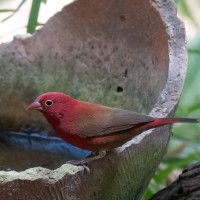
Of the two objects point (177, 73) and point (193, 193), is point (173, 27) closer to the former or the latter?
point (177, 73)

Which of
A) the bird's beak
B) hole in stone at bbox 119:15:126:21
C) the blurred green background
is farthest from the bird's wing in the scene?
the blurred green background

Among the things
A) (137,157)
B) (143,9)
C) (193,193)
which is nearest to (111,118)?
(137,157)

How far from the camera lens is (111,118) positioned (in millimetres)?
1542

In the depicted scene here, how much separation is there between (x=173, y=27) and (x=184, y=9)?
6.02 feet

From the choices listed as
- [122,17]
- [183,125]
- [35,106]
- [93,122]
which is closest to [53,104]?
[35,106]

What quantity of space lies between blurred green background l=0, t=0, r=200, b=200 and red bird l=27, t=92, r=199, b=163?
0.74 meters

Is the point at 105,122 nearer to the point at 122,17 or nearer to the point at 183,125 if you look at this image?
the point at 122,17

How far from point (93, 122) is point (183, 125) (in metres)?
1.38

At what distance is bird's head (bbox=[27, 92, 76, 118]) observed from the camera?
5.40ft

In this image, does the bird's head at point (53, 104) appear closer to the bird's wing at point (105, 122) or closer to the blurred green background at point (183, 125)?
the bird's wing at point (105, 122)

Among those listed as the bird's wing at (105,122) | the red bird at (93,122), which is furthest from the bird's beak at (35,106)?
the bird's wing at (105,122)

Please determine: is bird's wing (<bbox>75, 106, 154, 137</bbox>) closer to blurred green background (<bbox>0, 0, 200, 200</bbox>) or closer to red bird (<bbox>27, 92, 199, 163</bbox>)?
red bird (<bbox>27, 92, 199, 163</bbox>)

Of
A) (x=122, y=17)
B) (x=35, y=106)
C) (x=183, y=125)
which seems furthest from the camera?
(x=183, y=125)

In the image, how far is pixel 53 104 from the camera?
5.41 ft
